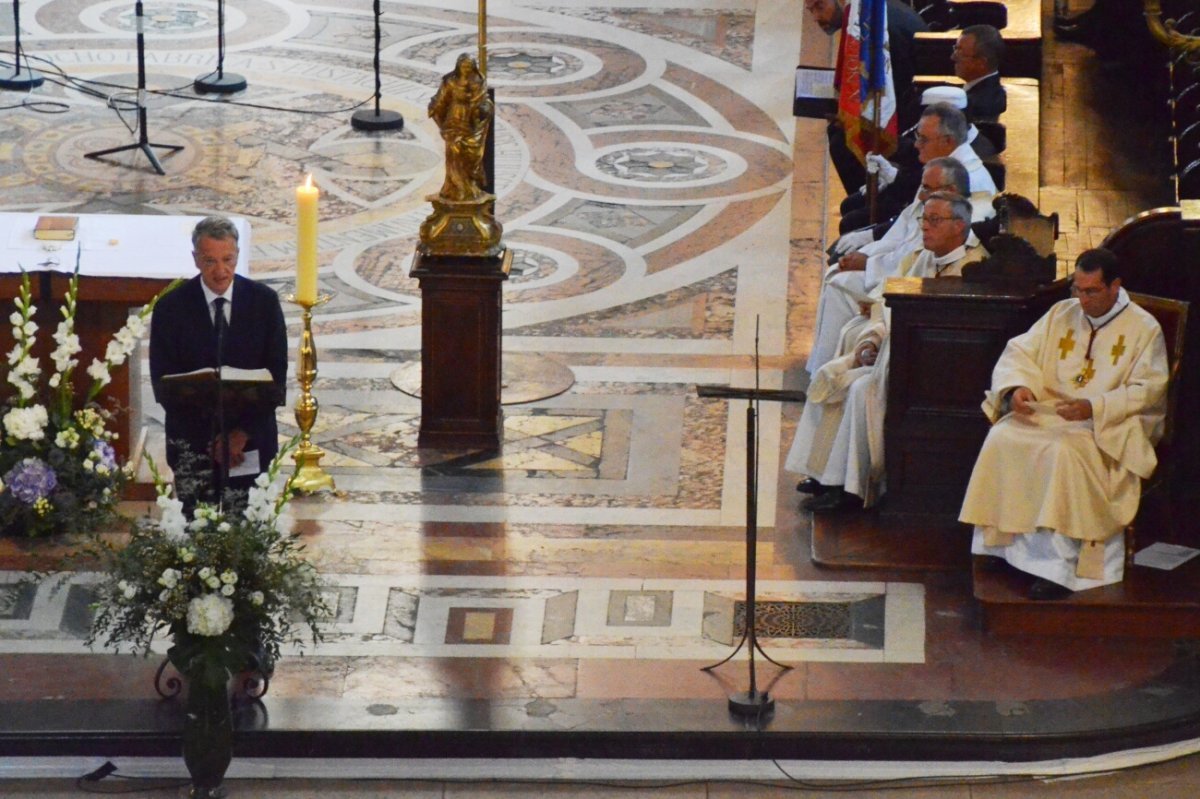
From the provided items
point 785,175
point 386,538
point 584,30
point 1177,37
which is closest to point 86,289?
point 386,538

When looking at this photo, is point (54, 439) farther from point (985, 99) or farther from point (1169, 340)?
point (985, 99)

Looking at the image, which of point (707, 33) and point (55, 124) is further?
point (707, 33)

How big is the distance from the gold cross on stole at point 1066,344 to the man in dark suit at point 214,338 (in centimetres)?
300

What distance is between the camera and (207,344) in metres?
8.88

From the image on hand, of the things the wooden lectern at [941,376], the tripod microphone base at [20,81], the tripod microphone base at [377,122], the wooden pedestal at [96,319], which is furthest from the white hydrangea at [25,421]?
the tripod microphone base at [20,81]

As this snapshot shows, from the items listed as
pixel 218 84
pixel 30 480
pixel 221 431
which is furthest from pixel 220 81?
pixel 221 431

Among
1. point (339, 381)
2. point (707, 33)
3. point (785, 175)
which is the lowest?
point (339, 381)

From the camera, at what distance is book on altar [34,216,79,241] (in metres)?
9.98

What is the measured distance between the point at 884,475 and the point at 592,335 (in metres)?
2.84

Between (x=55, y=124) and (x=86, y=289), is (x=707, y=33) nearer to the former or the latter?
(x=55, y=124)

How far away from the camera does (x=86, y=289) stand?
379 inches

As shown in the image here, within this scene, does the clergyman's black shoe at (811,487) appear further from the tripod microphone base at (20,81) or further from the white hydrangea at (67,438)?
the tripod microphone base at (20,81)

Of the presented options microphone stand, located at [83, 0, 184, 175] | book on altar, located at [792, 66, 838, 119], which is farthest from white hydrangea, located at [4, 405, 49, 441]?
microphone stand, located at [83, 0, 184, 175]

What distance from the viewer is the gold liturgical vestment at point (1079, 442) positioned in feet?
28.2
